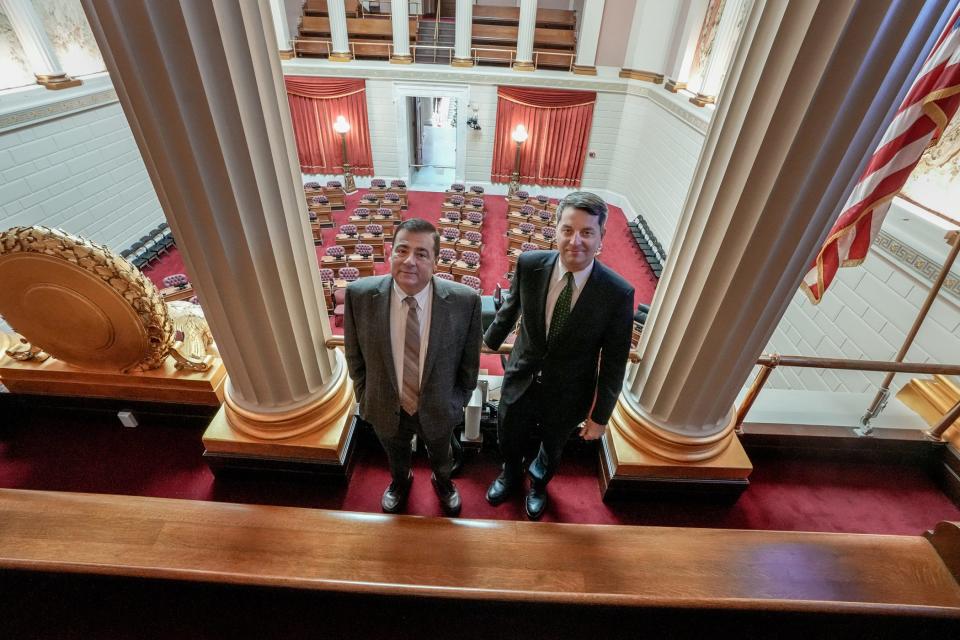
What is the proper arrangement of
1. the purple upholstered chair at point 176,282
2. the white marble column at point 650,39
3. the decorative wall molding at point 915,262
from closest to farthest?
the decorative wall molding at point 915,262, the purple upholstered chair at point 176,282, the white marble column at point 650,39

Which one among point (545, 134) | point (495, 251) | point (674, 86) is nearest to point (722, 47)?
point (674, 86)

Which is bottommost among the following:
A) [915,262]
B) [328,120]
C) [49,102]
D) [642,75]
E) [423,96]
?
[328,120]

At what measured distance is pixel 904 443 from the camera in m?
2.65

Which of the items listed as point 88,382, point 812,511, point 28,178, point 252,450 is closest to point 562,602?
point 252,450

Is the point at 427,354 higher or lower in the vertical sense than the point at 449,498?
higher

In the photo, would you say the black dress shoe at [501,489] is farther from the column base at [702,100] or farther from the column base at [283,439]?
the column base at [702,100]

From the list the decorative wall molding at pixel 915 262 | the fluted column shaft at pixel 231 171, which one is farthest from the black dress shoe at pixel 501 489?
the decorative wall molding at pixel 915 262

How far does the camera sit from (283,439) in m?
2.28

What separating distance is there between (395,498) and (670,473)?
150 cm

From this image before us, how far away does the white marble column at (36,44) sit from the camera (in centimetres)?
612

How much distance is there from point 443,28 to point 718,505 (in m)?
15.2

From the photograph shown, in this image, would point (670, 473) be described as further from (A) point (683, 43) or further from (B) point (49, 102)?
(A) point (683, 43)

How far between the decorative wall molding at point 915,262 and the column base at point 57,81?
11.0 m

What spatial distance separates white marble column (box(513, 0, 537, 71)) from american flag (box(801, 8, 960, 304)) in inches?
391
